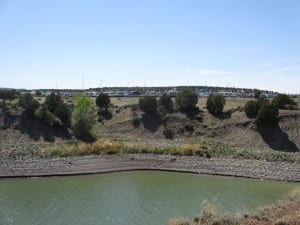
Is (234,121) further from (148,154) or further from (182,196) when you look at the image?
(182,196)

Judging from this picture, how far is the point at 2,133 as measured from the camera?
53.7m

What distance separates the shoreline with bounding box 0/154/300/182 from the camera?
1609 inches

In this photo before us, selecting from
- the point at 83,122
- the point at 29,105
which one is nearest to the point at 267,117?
the point at 83,122

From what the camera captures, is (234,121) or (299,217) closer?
(299,217)

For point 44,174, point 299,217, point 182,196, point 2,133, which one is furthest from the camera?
point 2,133

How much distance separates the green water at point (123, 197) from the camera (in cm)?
2597

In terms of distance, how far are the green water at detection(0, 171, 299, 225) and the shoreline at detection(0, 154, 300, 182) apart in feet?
5.01

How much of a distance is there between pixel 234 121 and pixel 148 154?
54.5ft

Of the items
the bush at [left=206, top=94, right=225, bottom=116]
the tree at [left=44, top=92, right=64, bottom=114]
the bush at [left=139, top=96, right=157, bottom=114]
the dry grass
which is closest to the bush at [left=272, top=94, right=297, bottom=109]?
the bush at [left=206, top=94, right=225, bottom=116]

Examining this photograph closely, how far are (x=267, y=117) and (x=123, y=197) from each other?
29309 mm

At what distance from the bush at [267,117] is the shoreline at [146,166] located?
12061 mm

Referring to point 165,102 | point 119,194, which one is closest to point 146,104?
point 165,102

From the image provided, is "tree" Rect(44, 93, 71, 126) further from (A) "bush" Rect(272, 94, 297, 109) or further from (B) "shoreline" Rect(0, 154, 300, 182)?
(A) "bush" Rect(272, 94, 297, 109)

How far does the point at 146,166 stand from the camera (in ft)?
147
